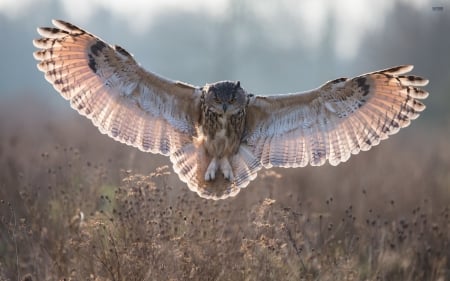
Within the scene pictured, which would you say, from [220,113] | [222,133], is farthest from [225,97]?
[222,133]

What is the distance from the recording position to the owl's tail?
18.7 feet

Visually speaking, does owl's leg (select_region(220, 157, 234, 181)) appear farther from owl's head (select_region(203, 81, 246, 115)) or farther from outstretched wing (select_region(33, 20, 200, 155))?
owl's head (select_region(203, 81, 246, 115))

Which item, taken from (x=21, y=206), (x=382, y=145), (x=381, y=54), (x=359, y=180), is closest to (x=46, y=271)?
(x=21, y=206)

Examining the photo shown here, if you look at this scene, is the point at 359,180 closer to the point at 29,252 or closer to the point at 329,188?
the point at 329,188

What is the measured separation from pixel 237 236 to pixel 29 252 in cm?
164

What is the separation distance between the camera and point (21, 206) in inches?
267

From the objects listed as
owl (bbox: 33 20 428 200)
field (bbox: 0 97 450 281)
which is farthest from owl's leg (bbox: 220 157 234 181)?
field (bbox: 0 97 450 281)

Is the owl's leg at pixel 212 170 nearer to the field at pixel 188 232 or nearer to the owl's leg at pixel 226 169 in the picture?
the owl's leg at pixel 226 169

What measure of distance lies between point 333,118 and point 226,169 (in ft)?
3.05

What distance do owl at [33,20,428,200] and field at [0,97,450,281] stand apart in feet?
0.90

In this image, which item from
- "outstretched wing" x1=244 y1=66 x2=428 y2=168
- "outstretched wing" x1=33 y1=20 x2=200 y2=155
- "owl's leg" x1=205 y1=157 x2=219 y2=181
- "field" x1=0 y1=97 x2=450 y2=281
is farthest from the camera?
"owl's leg" x1=205 y1=157 x2=219 y2=181

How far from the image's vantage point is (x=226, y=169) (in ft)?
19.2

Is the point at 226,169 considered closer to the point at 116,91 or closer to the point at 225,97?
the point at 225,97

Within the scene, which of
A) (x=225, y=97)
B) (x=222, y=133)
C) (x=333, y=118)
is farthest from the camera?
(x=333, y=118)
